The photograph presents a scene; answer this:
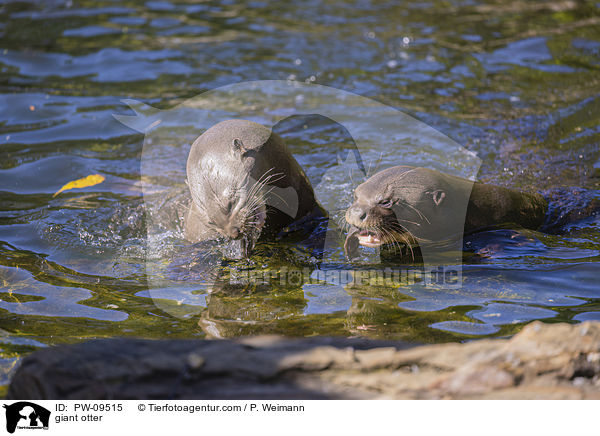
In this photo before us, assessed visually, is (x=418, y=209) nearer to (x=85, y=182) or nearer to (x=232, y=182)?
(x=232, y=182)

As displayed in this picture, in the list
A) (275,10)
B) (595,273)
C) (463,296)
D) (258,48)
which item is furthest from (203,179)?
(275,10)

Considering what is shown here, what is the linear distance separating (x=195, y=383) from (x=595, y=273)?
302 cm

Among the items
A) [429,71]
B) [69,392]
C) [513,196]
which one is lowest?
[69,392]

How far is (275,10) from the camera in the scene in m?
13.0

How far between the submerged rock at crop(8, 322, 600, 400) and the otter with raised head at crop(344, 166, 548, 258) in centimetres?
189

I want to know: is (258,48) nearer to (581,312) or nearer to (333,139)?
(333,139)

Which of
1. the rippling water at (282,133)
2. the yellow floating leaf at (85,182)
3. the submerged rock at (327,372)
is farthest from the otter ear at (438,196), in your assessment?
the yellow floating leaf at (85,182)

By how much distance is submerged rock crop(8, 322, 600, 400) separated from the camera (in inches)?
103

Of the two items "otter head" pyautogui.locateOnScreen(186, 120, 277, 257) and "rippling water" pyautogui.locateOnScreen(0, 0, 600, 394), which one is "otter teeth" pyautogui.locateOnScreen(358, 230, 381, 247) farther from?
"otter head" pyautogui.locateOnScreen(186, 120, 277, 257)

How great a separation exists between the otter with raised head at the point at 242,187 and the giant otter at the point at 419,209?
607mm

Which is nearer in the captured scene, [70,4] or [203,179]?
[203,179]

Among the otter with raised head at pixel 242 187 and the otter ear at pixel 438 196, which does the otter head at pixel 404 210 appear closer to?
the otter ear at pixel 438 196

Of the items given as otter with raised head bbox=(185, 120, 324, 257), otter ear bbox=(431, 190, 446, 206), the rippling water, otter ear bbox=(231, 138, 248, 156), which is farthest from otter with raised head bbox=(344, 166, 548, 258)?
otter ear bbox=(231, 138, 248, 156)

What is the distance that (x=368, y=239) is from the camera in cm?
466
